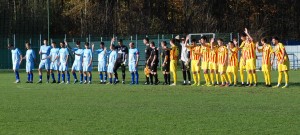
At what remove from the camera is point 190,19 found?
66562 mm

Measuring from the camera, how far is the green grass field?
13.0 meters

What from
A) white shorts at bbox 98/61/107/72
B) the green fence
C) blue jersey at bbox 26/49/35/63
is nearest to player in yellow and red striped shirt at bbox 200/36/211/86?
white shorts at bbox 98/61/107/72

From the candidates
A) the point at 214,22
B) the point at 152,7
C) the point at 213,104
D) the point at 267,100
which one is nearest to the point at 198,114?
the point at 213,104

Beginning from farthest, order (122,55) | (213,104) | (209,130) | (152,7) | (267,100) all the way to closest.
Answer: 1. (152,7)
2. (122,55)
3. (267,100)
4. (213,104)
5. (209,130)

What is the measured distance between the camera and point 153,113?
52.4 feet

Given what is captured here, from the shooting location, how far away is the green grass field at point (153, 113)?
42.6ft

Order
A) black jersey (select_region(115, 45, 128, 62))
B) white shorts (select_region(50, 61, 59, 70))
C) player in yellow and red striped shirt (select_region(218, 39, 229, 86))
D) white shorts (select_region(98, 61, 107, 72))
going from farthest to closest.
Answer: white shorts (select_region(50, 61, 59, 70)), white shorts (select_region(98, 61, 107, 72)), black jersey (select_region(115, 45, 128, 62)), player in yellow and red striped shirt (select_region(218, 39, 229, 86))

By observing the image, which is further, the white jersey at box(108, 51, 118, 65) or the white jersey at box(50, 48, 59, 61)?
the white jersey at box(50, 48, 59, 61)

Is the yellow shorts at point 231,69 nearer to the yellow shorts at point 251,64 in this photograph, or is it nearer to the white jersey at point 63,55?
the yellow shorts at point 251,64

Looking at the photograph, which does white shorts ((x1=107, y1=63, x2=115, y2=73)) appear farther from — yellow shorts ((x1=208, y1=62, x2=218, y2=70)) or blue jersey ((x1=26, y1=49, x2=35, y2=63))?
yellow shorts ((x1=208, y1=62, x2=218, y2=70))

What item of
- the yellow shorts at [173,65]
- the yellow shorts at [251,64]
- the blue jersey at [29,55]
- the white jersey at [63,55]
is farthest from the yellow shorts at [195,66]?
the blue jersey at [29,55]

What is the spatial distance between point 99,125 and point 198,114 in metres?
2.89

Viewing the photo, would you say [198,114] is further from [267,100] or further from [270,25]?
[270,25]

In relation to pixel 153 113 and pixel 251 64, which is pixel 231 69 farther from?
pixel 153 113
